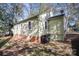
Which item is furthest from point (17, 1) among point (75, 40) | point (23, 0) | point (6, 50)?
point (75, 40)

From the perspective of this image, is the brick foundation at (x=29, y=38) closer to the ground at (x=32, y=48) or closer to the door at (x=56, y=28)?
the ground at (x=32, y=48)

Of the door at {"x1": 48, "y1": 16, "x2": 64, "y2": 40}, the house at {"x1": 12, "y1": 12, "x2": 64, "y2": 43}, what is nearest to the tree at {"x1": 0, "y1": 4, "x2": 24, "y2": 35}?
the house at {"x1": 12, "y1": 12, "x2": 64, "y2": 43}

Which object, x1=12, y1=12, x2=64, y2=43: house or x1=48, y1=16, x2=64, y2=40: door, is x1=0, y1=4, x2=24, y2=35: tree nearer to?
x1=12, y1=12, x2=64, y2=43: house

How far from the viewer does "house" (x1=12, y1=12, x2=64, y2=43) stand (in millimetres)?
1975

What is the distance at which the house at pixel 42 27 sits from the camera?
1975mm

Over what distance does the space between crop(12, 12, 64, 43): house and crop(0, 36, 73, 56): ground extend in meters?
0.06

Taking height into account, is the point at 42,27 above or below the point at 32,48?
above

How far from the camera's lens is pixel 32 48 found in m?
1.98

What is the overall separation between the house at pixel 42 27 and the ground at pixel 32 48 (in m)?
0.06

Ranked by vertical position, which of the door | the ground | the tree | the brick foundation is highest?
the tree

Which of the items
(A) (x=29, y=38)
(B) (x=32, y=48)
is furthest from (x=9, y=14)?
A: (B) (x=32, y=48)

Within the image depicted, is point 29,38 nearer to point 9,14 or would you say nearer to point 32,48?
point 32,48

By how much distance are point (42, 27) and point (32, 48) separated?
24 centimetres

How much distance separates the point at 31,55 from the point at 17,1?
0.58 m
